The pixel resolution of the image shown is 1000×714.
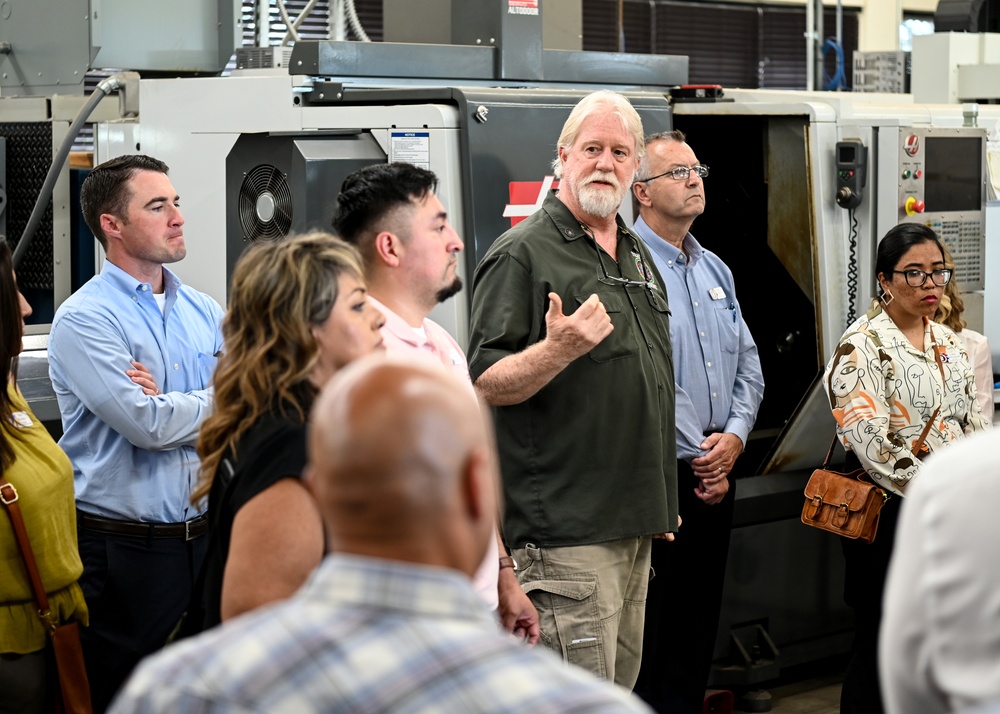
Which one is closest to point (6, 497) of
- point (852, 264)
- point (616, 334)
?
point (616, 334)

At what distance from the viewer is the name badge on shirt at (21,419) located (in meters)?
2.68

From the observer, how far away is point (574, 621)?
2.79 m

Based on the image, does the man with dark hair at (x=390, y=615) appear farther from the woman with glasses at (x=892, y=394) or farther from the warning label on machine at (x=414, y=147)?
the woman with glasses at (x=892, y=394)

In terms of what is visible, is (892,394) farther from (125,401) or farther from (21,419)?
(21,419)

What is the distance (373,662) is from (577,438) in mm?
1788

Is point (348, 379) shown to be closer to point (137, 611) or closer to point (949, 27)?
point (137, 611)

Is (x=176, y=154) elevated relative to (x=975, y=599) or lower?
elevated

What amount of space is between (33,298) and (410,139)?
155 centimetres

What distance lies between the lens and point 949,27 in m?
5.81

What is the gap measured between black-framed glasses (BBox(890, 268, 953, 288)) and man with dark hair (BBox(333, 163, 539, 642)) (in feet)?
5.26

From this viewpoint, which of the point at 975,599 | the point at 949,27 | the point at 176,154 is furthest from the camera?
the point at 949,27

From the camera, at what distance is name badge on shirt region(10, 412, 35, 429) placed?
8.80 feet

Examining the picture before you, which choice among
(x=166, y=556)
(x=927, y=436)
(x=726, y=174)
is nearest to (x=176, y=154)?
(x=166, y=556)

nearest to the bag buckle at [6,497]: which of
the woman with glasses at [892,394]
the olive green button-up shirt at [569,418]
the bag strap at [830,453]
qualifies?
the olive green button-up shirt at [569,418]
